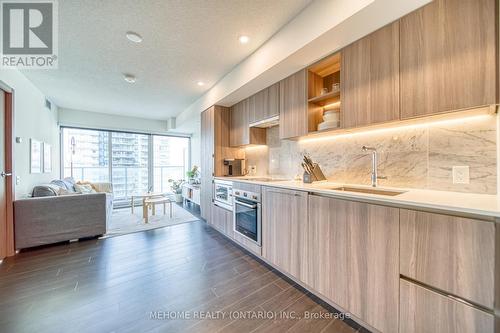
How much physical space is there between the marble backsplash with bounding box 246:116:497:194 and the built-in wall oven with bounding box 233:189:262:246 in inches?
37.9

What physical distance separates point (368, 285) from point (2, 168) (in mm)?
4307

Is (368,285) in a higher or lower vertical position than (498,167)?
lower

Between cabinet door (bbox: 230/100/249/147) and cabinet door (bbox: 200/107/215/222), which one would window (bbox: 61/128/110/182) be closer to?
cabinet door (bbox: 200/107/215/222)

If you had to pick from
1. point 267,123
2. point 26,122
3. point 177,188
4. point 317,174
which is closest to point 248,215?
point 317,174

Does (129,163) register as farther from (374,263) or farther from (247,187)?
(374,263)

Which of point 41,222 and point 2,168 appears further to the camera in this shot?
point 41,222

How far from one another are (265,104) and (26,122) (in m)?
3.96

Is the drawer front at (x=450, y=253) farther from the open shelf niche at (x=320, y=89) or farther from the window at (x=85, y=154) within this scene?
the window at (x=85, y=154)

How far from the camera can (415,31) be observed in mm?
1348

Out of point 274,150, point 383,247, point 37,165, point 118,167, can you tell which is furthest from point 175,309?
point 118,167

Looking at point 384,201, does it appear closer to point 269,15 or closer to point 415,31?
point 415,31

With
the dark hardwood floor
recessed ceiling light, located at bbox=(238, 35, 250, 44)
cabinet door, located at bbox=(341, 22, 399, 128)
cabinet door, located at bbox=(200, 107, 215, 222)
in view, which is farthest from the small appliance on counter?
cabinet door, located at bbox=(341, 22, 399, 128)

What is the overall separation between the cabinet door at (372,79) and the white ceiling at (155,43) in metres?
0.65

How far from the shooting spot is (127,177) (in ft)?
19.9
